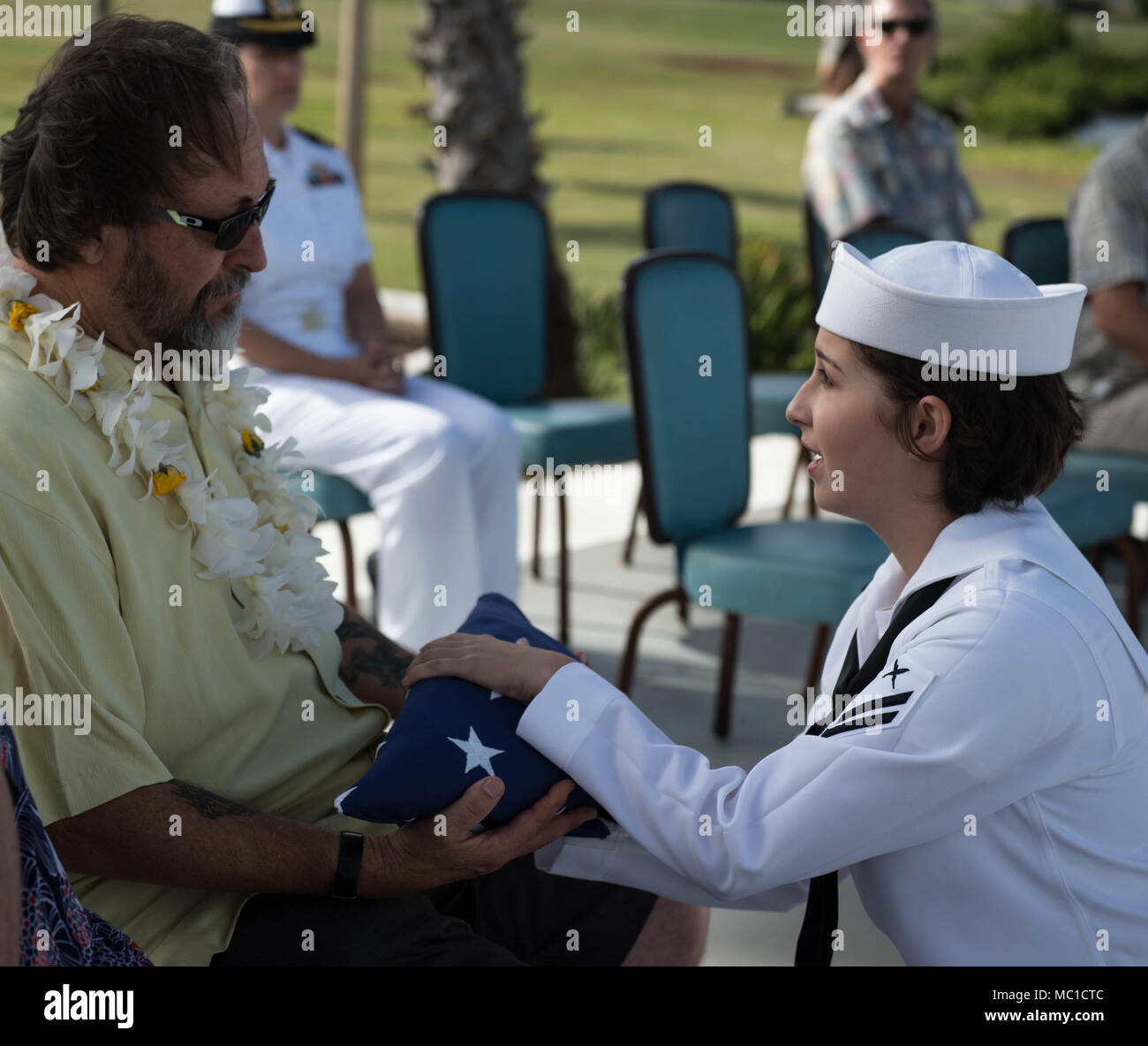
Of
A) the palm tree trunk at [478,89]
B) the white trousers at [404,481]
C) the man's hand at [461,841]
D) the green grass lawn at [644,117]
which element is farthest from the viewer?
the green grass lawn at [644,117]

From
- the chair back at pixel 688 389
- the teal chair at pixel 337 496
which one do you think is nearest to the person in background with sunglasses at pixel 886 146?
the chair back at pixel 688 389

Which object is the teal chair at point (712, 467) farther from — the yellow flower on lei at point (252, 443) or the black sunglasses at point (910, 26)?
the black sunglasses at point (910, 26)

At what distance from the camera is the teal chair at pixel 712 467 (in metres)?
3.13

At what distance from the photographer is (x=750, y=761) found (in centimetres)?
347

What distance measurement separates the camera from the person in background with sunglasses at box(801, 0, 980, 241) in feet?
15.9

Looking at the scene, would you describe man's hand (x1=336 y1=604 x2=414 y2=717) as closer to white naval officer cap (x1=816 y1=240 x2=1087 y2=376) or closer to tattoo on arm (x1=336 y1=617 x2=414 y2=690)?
tattoo on arm (x1=336 y1=617 x2=414 y2=690)

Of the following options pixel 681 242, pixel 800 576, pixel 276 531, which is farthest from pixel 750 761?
pixel 681 242

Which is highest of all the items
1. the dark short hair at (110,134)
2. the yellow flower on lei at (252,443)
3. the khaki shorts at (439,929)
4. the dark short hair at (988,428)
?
the dark short hair at (110,134)

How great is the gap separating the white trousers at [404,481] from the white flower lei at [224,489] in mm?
1356

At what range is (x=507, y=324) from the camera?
14.3ft

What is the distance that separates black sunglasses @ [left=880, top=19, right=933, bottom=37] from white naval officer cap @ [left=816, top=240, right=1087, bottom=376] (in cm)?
365

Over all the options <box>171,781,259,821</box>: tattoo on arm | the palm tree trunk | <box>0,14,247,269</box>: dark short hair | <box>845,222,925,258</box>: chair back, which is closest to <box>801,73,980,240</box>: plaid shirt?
<box>845,222,925,258</box>: chair back
